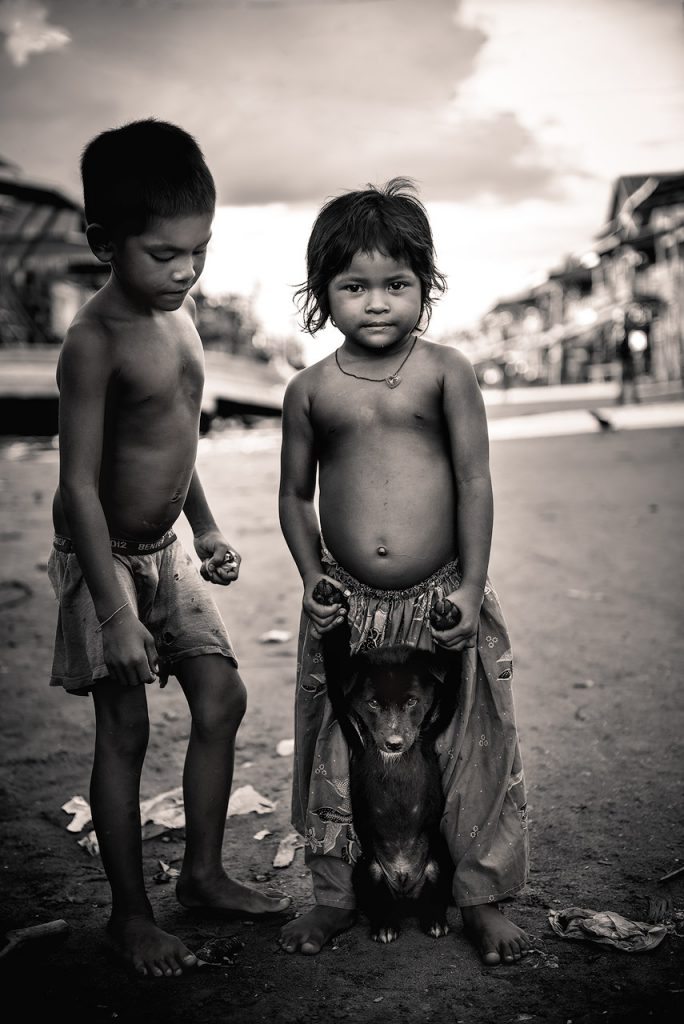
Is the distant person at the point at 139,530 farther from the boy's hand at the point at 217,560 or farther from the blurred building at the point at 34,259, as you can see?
the blurred building at the point at 34,259

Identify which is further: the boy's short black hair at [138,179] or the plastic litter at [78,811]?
the plastic litter at [78,811]

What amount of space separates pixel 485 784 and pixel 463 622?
1.40 ft

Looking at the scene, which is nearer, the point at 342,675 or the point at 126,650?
the point at 126,650

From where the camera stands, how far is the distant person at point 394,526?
1.92 m

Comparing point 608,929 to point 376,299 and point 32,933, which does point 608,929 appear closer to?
point 32,933

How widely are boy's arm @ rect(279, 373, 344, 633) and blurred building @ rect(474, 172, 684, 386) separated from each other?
50.0ft

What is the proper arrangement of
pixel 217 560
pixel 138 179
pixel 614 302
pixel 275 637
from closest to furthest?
pixel 138 179 < pixel 217 560 < pixel 275 637 < pixel 614 302

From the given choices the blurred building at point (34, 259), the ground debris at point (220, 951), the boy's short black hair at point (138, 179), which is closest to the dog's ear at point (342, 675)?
the ground debris at point (220, 951)

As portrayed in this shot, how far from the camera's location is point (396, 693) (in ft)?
6.51

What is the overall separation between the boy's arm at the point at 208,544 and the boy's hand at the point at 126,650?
1.03ft

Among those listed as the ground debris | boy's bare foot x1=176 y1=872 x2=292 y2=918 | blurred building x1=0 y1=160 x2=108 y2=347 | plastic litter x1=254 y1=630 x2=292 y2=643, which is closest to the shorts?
boy's bare foot x1=176 y1=872 x2=292 y2=918

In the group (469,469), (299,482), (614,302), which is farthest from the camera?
(614,302)

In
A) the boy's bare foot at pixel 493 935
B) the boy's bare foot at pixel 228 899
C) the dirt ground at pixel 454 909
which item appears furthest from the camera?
the boy's bare foot at pixel 228 899

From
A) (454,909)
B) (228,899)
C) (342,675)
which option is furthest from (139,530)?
(454,909)
